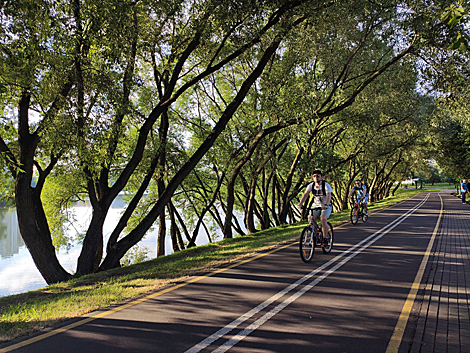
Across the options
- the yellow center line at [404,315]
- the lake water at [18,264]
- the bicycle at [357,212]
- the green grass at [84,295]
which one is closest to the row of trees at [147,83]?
the green grass at [84,295]

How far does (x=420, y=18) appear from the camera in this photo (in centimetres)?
1190

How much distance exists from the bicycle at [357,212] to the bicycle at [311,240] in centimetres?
800

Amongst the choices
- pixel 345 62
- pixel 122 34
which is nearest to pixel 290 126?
pixel 345 62

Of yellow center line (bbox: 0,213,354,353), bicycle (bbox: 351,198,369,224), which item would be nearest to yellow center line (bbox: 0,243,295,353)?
yellow center line (bbox: 0,213,354,353)

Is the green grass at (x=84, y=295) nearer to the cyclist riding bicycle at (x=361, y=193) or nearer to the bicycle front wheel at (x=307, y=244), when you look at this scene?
the bicycle front wheel at (x=307, y=244)

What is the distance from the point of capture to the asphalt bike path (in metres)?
4.44

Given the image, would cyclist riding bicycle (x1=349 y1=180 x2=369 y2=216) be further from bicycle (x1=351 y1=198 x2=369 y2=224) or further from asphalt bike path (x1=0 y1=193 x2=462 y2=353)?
asphalt bike path (x1=0 y1=193 x2=462 y2=353)

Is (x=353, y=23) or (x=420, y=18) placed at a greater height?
(x=353, y=23)

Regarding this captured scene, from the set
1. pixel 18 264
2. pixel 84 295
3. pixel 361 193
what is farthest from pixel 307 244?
pixel 18 264

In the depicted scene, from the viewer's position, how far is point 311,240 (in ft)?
30.5

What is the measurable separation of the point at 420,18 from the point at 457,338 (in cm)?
1074

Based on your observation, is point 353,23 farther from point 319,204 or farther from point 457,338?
point 457,338

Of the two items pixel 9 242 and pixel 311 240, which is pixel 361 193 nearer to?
pixel 311 240

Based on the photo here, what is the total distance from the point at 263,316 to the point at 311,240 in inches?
168
